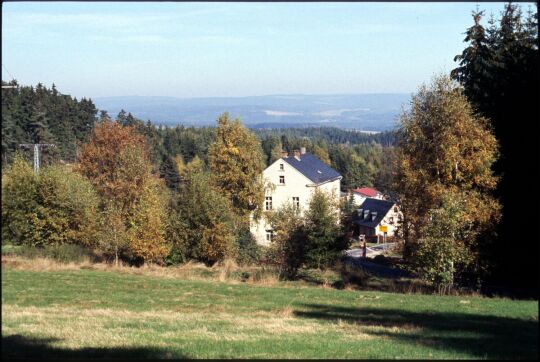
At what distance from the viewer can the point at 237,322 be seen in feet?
46.4

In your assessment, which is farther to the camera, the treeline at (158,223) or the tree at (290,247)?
the tree at (290,247)

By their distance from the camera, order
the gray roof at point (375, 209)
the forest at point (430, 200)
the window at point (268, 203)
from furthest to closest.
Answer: the gray roof at point (375, 209)
the window at point (268, 203)
the forest at point (430, 200)

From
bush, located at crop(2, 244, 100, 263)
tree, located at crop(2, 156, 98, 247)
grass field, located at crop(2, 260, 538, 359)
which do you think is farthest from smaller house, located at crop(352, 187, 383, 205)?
grass field, located at crop(2, 260, 538, 359)

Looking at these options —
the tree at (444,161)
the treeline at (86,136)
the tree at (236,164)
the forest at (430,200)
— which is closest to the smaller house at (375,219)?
the treeline at (86,136)

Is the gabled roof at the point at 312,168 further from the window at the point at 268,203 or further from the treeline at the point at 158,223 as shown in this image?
the treeline at the point at 158,223

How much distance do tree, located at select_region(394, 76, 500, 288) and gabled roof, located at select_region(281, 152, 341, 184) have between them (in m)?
33.3

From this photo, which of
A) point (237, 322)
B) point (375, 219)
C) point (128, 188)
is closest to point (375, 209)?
point (375, 219)

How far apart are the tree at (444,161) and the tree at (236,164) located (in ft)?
70.6

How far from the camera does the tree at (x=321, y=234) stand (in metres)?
30.8

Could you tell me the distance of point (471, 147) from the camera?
97.5 ft

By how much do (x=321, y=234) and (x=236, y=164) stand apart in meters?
21.5

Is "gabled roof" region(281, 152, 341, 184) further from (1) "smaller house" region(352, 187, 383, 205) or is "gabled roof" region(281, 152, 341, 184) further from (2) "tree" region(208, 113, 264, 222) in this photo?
(1) "smaller house" region(352, 187, 383, 205)

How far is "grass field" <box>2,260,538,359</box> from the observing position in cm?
958

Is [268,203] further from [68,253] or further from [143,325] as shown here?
[143,325]
